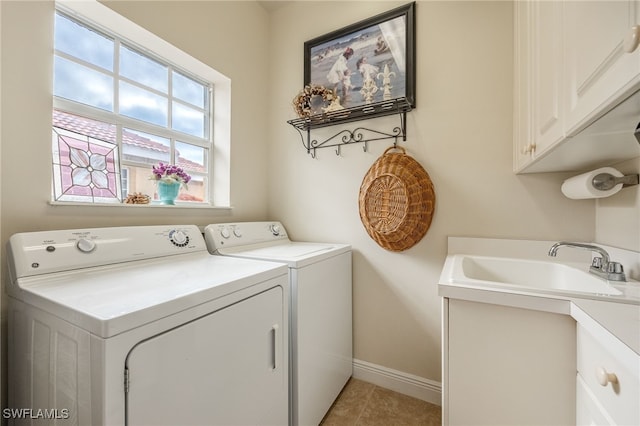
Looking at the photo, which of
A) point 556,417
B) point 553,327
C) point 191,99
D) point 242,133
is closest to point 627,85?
point 553,327

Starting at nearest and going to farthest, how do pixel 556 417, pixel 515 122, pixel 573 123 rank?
pixel 573 123 → pixel 556 417 → pixel 515 122

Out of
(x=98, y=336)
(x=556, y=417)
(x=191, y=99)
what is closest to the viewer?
(x=98, y=336)

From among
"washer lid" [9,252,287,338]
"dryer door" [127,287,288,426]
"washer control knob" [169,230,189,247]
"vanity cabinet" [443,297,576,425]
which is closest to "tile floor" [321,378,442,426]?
"dryer door" [127,287,288,426]

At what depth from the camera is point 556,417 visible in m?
0.84

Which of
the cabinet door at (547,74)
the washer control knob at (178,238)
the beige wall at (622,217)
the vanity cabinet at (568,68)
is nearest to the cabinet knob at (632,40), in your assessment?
the vanity cabinet at (568,68)

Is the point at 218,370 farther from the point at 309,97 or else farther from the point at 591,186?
the point at 309,97

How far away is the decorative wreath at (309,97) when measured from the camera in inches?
77.6

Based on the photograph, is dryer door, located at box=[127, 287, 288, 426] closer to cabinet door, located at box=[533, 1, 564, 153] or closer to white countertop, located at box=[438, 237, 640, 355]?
white countertop, located at box=[438, 237, 640, 355]

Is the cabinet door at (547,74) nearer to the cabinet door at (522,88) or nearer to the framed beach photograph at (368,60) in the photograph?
the cabinet door at (522,88)

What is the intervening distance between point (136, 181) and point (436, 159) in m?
1.91

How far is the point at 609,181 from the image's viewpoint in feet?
3.49

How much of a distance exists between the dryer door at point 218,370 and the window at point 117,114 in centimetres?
109

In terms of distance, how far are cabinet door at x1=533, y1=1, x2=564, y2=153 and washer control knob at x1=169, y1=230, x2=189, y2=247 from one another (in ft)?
5.61

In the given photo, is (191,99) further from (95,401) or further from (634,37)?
(634,37)
